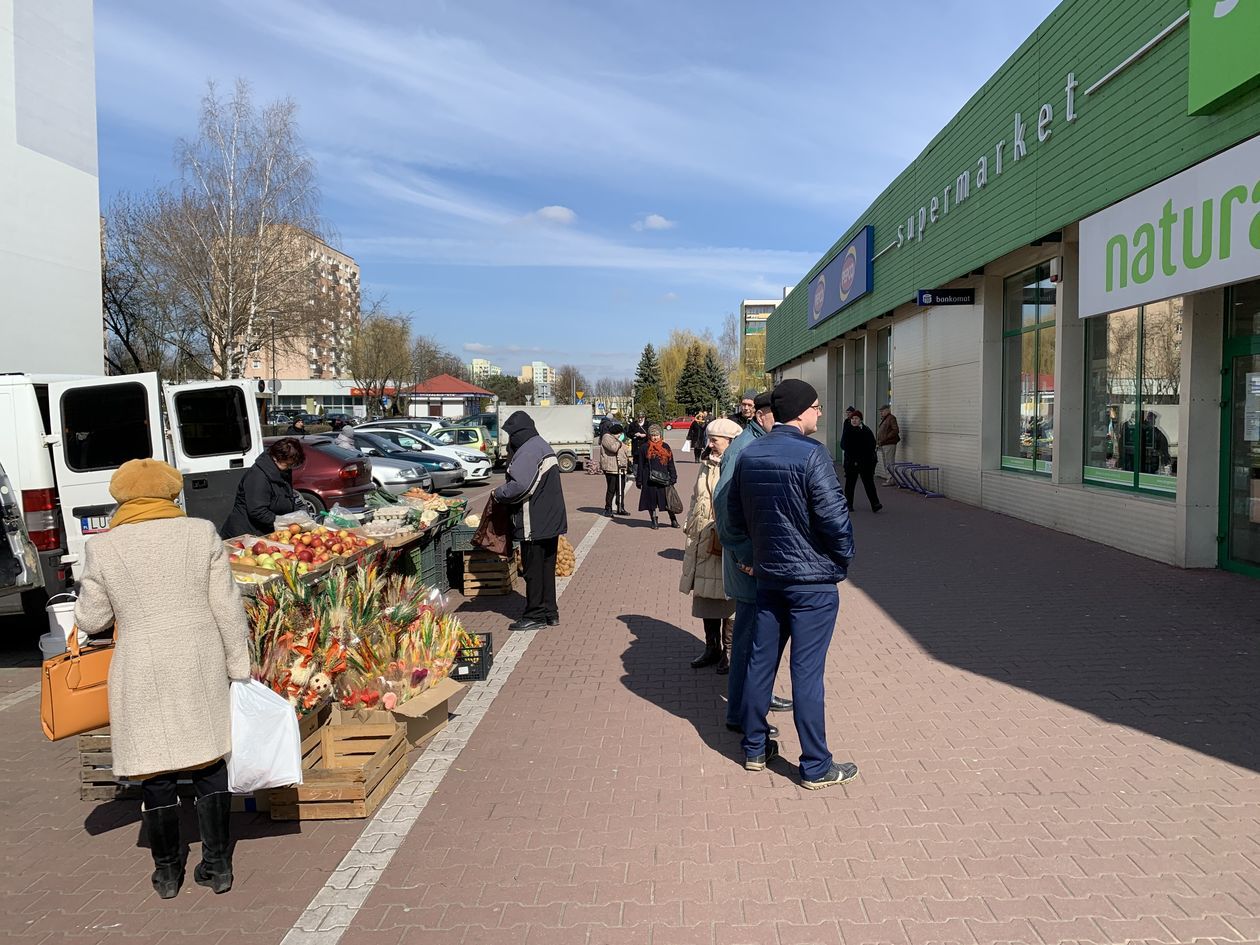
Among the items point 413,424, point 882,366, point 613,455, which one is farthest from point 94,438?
point 413,424

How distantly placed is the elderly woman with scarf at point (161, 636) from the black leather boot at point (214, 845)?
0.01m

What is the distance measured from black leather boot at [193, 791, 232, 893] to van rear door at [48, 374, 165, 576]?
4916 millimetres

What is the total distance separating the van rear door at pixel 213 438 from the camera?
34.0 ft

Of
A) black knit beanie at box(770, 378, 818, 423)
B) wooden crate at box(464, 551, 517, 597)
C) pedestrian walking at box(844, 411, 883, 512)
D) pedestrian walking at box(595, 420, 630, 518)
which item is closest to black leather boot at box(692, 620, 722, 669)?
black knit beanie at box(770, 378, 818, 423)

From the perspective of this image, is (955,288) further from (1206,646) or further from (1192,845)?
(1192,845)

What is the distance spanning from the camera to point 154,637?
3396 millimetres

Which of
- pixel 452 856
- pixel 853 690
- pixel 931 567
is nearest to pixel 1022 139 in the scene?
pixel 931 567

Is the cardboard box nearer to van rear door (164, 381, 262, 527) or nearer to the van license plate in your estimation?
Answer: the van license plate

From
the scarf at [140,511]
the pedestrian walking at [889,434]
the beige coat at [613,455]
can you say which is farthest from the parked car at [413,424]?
the scarf at [140,511]

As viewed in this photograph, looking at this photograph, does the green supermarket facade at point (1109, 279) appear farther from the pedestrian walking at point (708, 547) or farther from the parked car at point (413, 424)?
the parked car at point (413, 424)

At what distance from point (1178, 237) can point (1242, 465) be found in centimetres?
238

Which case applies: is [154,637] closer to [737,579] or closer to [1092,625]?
[737,579]

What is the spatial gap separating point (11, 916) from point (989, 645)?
605cm

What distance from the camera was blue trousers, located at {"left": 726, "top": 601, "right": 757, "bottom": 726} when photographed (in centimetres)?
496
